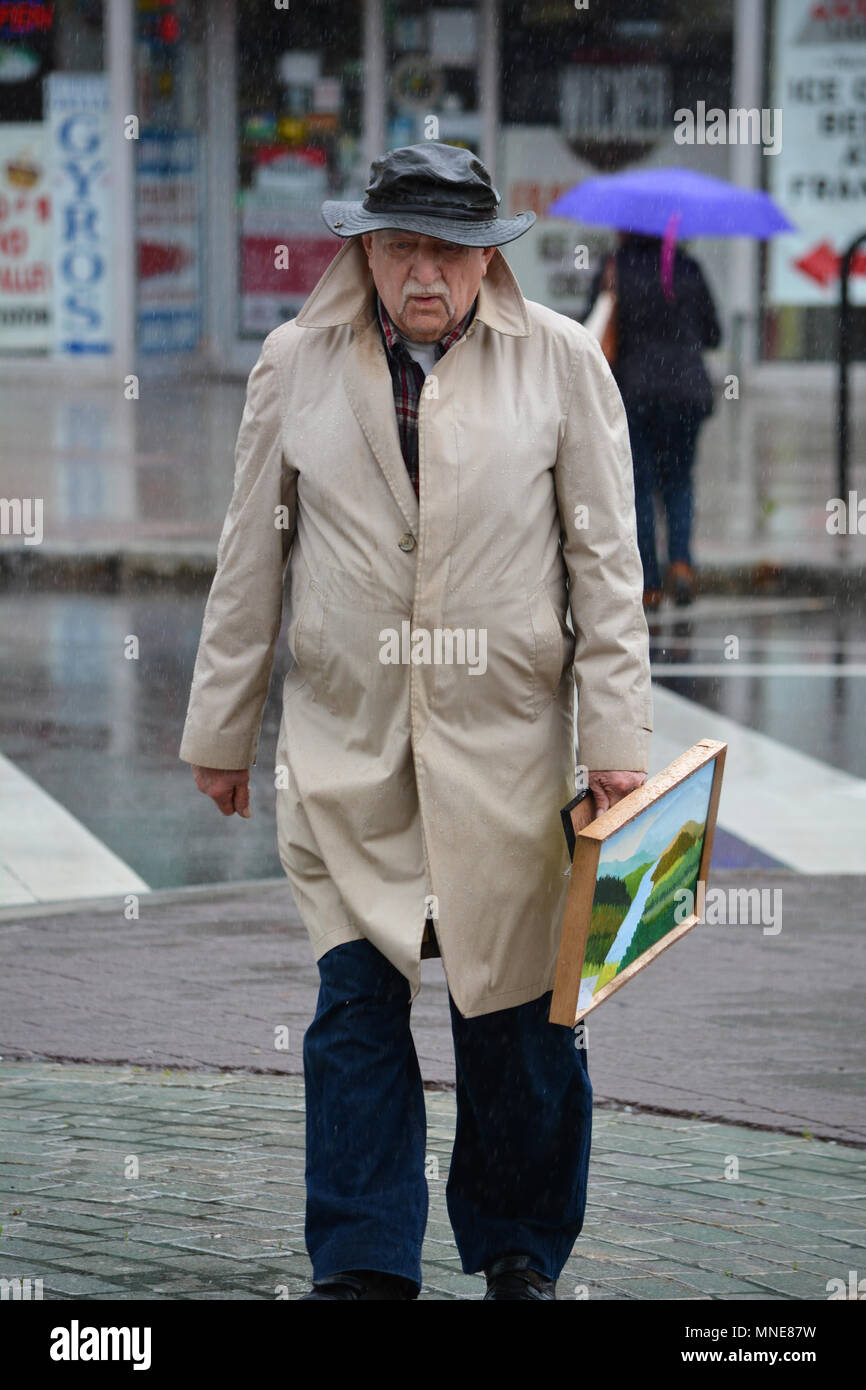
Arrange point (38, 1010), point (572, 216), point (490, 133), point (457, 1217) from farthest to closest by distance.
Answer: point (490, 133) < point (572, 216) < point (38, 1010) < point (457, 1217)

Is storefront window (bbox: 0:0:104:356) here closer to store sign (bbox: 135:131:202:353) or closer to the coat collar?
store sign (bbox: 135:131:202:353)

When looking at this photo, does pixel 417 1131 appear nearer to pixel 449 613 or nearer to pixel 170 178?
pixel 449 613

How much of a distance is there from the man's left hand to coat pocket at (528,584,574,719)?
0.49 ft

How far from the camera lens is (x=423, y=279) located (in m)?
3.94

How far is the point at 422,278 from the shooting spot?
393 cm

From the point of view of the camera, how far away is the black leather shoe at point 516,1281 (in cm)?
401

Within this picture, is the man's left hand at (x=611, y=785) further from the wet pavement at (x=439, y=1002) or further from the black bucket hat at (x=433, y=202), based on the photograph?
the wet pavement at (x=439, y=1002)

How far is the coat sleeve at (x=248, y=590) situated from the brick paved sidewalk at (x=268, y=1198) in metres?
0.90

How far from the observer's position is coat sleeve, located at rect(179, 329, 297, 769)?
4066mm

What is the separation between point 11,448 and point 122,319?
A: 624 cm

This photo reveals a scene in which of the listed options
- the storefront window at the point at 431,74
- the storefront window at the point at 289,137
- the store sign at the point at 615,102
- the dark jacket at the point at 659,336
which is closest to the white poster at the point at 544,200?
the store sign at the point at 615,102

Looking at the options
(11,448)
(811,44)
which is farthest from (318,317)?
(811,44)

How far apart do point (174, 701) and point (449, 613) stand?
6.48 meters
